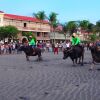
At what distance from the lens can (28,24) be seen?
125 m

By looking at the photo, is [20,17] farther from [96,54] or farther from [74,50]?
[96,54]

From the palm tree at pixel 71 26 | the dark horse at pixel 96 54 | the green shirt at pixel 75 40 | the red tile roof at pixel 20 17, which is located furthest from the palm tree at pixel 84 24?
the dark horse at pixel 96 54

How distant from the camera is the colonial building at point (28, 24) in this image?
115 meters

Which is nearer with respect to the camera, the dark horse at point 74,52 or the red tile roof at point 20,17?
the dark horse at point 74,52

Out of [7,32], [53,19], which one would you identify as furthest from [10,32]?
[53,19]

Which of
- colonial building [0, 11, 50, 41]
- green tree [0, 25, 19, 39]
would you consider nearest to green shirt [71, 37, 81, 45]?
green tree [0, 25, 19, 39]

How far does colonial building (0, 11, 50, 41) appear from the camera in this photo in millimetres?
114506

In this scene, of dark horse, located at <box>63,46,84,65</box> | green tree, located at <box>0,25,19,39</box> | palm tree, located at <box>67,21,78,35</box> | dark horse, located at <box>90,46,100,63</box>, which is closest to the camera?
dark horse, located at <box>90,46,100,63</box>

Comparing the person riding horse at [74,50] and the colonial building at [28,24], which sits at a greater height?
the colonial building at [28,24]

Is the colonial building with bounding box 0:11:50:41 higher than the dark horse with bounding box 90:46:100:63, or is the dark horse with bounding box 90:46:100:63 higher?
the colonial building with bounding box 0:11:50:41

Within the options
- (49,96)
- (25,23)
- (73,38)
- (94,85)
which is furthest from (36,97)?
(25,23)

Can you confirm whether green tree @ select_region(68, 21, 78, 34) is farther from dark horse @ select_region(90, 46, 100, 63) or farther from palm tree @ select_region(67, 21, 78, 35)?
dark horse @ select_region(90, 46, 100, 63)

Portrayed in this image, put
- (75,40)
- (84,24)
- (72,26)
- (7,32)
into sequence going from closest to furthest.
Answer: (75,40), (7,32), (72,26), (84,24)

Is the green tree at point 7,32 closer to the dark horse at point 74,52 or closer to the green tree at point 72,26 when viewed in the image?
the green tree at point 72,26
